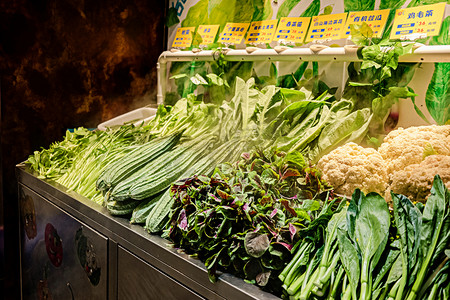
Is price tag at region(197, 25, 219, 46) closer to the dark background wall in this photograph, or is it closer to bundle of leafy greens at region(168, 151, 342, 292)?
the dark background wall

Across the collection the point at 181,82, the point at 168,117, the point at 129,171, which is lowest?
the point at 129,171

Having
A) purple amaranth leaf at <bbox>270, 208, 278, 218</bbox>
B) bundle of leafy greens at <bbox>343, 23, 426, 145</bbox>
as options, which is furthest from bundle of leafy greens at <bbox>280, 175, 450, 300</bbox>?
bundle of leafy greens at <bbox>343, 23, 426, 145</bbox>

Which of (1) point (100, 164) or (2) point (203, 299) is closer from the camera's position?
(2) point (203, 299)

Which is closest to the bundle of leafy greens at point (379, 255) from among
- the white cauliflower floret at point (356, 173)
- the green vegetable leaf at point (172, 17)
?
Result: the white cauliflower floret at point (356, 173)

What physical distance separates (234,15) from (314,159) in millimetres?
1648

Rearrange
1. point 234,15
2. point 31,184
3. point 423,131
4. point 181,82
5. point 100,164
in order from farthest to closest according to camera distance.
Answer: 1. point 181,82
2. point 234,15
3. point 31,184
4. point 100,164
5. point 423,131

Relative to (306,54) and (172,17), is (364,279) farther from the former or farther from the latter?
(172,17)

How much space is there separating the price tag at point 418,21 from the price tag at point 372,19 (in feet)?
0.20

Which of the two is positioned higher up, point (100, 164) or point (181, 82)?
point (181, 82)

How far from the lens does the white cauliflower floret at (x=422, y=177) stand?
1388 mm

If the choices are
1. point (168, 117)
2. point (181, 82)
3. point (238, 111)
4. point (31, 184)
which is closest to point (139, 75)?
point (181, 82)

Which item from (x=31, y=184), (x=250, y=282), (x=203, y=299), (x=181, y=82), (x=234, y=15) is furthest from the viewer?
(x=181, y=82)

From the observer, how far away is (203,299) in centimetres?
138

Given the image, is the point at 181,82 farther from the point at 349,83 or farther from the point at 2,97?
the point at 349,83
